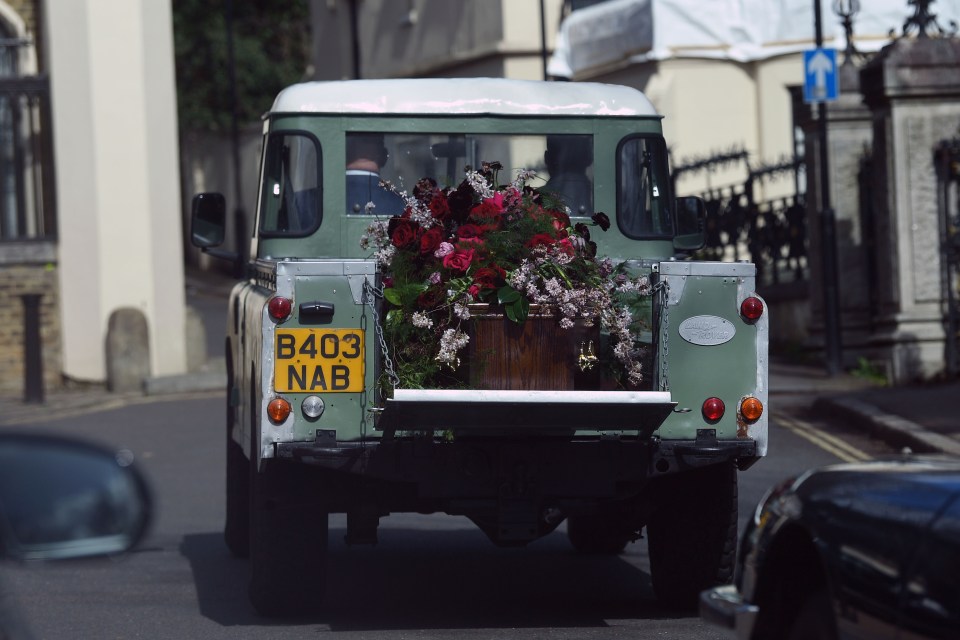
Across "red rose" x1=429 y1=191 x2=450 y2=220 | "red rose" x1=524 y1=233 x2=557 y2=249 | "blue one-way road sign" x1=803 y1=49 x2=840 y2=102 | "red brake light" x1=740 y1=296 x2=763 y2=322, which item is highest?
"blue one-way road sign" x1=803 y1=49 x2=840 y2=102

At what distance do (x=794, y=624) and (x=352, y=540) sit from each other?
11.7 feet

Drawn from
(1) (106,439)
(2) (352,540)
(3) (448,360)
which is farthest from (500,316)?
(1) (106,439)

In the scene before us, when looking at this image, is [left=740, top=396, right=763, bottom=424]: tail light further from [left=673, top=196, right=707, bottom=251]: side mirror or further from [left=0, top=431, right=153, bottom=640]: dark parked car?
[left=0, top=431, right=153, bottom=640]: dark parked car

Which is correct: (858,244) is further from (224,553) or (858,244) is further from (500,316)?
(500,316)

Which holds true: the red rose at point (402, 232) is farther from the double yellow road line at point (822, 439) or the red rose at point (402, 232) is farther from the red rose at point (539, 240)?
the double yellow road line at point (822, 439)

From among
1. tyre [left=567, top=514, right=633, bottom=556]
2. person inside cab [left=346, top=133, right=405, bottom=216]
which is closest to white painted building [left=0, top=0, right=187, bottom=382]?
tyre [left=567, top=514, right=633, bottom=556]

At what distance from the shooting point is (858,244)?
19172 mm

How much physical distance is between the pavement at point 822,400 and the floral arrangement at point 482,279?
5.14 m

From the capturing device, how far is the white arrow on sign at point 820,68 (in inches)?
709

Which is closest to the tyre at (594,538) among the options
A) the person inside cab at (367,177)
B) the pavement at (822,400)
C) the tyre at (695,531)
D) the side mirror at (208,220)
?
the tyre at (695,531)

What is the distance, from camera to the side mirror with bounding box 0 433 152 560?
2.99 meters

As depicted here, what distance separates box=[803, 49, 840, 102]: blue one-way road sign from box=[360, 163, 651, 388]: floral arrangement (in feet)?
36.1

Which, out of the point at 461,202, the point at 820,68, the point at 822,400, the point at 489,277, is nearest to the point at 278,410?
the point at 489,277

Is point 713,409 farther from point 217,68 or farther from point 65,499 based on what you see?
point 217,68
